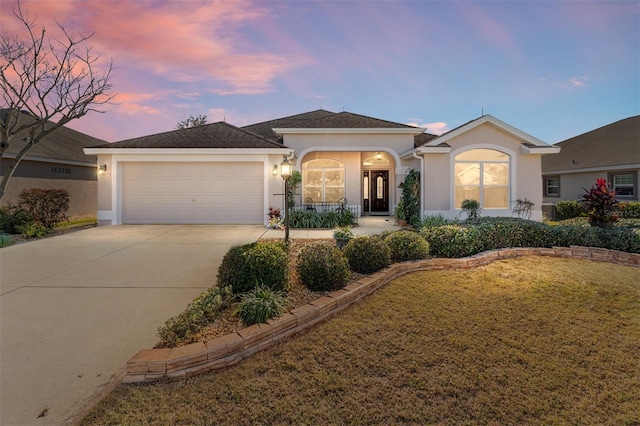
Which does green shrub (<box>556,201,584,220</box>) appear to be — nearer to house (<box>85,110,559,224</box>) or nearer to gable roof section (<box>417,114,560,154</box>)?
house (<box>85,110,559,224</box>)

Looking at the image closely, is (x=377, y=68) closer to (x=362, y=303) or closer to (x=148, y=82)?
(x=148, y=82)

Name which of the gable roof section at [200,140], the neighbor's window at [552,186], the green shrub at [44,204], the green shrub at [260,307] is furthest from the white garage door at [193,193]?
the neighbor's window at [552,186]

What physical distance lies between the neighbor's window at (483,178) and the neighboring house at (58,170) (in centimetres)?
1675

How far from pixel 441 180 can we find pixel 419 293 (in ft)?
28.2

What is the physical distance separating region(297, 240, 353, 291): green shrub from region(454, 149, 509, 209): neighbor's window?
9436mm

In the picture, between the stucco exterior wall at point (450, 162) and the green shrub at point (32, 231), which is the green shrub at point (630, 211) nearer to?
the stucco exterior wall at point (450, 162)

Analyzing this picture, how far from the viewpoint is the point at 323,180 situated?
15977 mm

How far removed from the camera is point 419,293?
5168mm

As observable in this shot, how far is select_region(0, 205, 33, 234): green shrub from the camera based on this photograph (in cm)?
1095

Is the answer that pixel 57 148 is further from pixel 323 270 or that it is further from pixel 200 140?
pixel 323 270

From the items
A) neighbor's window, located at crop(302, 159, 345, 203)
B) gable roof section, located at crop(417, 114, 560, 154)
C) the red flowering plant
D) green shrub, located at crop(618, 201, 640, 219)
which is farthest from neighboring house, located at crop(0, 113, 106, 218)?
green shrub, located at crop(618, 201, 640, 219)

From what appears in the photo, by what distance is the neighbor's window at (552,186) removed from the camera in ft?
69.5

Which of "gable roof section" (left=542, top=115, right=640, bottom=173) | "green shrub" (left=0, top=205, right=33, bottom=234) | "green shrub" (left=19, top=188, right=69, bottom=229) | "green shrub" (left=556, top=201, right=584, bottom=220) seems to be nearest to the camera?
"green shrub" (left=0, top=205, right=33, bottom=234)

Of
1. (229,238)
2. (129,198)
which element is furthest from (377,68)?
(129,198)
